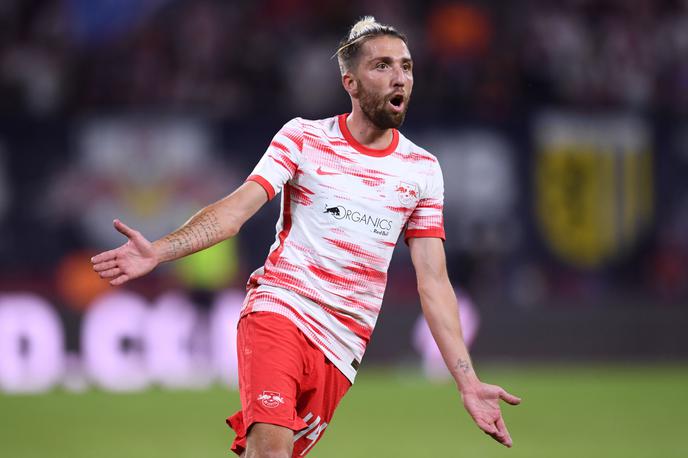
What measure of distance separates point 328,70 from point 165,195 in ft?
9.89

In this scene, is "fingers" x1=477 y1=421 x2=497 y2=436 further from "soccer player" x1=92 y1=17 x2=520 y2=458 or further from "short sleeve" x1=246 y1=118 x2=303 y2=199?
"short sleeve" x1=246 y1=118 x2=303 y2=199

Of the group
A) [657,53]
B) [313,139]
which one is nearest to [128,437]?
[313,139]

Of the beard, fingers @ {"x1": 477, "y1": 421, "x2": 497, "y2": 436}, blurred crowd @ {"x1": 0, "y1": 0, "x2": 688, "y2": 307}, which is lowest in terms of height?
blurred crowd @ {"x1": 0, "y1": 0, "x2": 688, "y2": 307}

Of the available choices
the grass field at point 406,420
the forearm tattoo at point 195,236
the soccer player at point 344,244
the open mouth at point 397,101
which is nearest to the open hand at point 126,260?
the forearm tattoo at point 195,236

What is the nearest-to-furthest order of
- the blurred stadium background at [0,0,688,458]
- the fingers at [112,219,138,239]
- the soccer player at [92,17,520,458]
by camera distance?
the fingers at [112,219,138,239], the soccer player at [92,17,520,458], the blurred stadium background at [0,0,688,458]

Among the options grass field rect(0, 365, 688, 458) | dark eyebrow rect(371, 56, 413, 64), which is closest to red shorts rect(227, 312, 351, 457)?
dark eyebrow rect(371, 56, 413, 64)

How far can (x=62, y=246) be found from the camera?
1556 centimetres

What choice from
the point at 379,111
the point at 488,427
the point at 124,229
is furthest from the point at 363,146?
the point at 124,229

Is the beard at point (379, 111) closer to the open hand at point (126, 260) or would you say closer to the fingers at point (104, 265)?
the open hand at point (126, 260)

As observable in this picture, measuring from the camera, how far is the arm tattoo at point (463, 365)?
5.95 meters

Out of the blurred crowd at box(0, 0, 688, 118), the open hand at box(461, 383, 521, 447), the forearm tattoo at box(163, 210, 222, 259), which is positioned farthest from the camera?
the blurred crowd at box(0, 0, 688, 118)

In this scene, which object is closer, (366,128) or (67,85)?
(366,128)

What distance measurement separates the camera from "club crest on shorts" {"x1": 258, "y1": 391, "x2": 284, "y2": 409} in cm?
561

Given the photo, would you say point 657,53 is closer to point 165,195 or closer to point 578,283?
point 578,283
